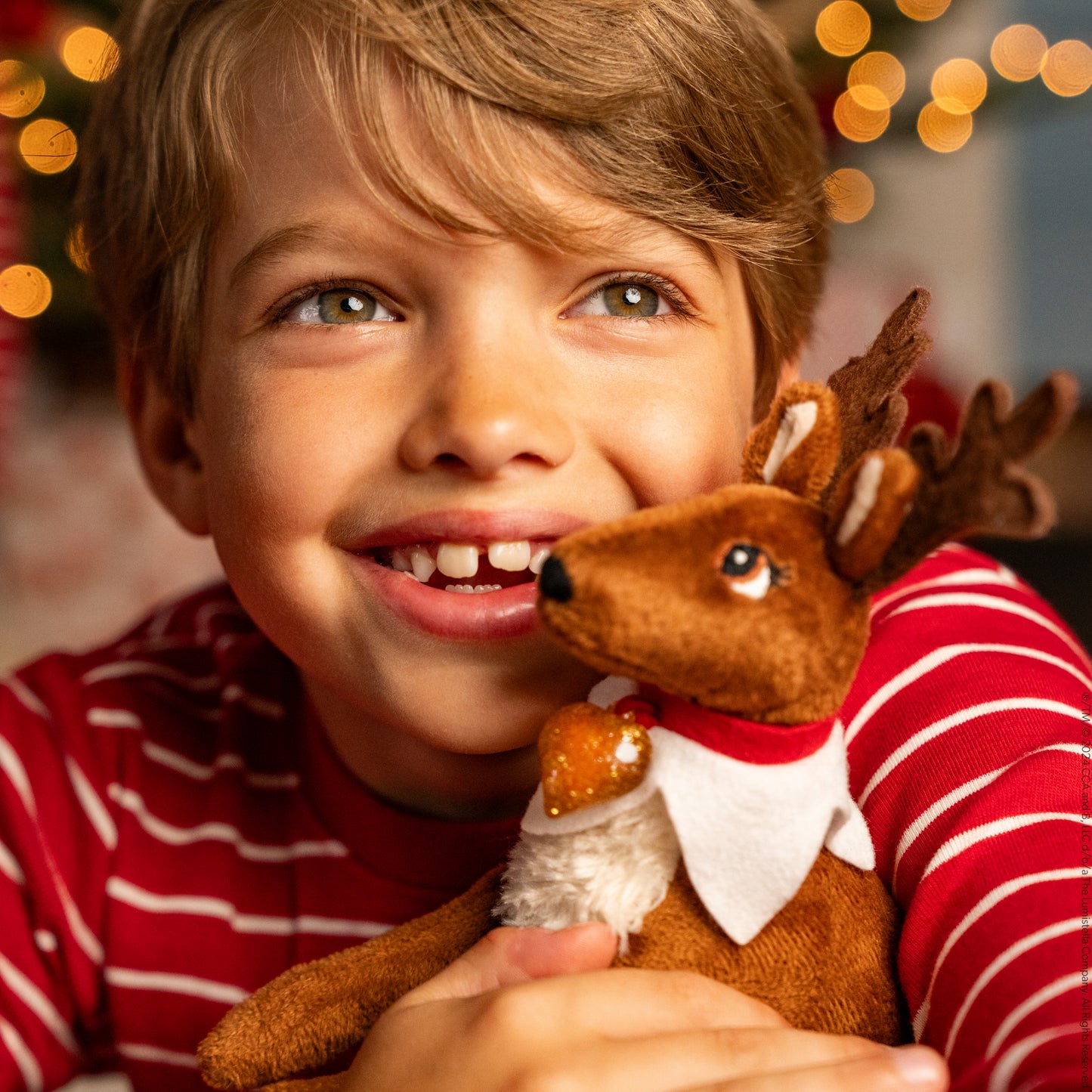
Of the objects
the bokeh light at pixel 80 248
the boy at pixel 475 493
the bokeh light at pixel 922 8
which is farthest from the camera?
the bokeh light at pixel 922 8

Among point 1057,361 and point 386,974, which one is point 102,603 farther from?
point 1057,361

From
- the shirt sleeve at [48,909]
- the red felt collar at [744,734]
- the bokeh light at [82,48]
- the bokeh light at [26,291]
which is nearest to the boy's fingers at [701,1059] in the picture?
the red felt collar at [744,734]

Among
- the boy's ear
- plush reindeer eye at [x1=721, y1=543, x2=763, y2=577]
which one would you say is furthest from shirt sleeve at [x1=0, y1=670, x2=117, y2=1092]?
plush reindeer eye at [x1=721, y1=543, x2=763, y2=577]

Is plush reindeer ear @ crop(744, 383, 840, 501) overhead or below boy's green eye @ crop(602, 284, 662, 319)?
below

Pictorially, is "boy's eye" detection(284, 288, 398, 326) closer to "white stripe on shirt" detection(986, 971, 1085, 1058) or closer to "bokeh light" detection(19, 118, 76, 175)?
"white stripe on shirt" detection(986, 971, 1085, 1058)

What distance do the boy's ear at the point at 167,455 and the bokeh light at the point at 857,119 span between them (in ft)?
4.24

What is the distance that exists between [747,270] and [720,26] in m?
0.14

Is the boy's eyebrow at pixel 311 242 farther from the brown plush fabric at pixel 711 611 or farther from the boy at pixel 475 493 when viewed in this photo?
the brown plush fabric at pixel 711 611

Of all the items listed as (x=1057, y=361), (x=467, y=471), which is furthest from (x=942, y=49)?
(x=467, y=471)

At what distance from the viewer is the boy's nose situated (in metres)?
0.60

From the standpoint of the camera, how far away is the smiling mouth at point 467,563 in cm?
64

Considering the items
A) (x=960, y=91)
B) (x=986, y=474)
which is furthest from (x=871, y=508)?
(x=960, y=91)

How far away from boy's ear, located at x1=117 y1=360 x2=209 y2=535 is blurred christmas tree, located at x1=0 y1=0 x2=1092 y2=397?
0.43 meters

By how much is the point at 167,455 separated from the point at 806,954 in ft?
2.09
